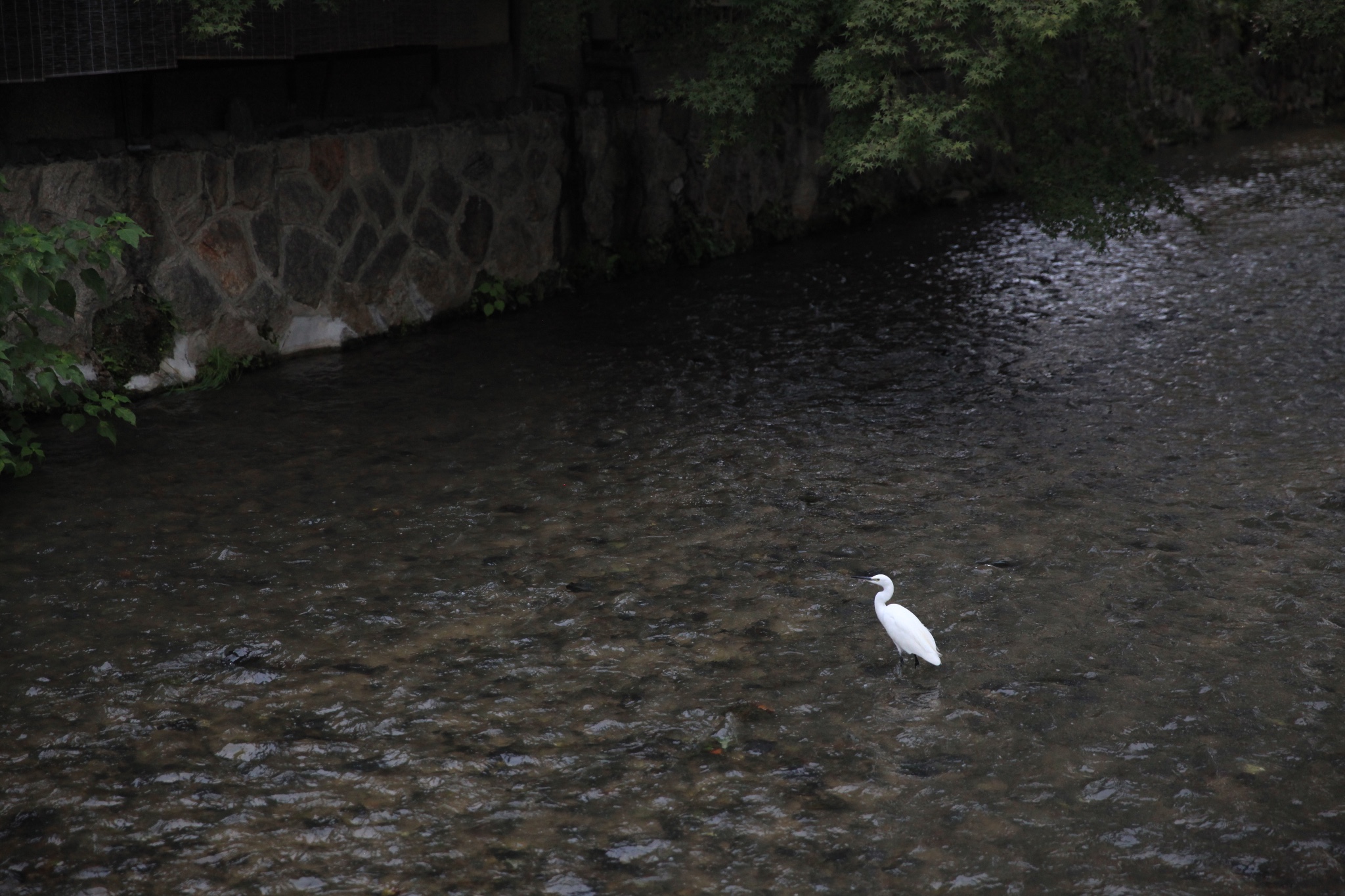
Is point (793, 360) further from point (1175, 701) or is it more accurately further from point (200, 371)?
point (1175, 701)

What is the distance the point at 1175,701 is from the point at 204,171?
335 inches

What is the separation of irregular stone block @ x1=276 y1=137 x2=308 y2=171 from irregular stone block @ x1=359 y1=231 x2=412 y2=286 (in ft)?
3.53

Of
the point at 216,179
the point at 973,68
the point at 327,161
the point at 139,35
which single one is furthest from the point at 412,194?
the point at 973,68

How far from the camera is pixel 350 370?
10.9m

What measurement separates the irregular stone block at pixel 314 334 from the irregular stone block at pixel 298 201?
874 millimetres

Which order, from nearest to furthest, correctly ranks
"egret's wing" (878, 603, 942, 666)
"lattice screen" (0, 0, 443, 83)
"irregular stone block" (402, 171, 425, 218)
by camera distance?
1. "egret's wing" (878, 603, 942, 666)
2. "lattice screen" (0, 0, 443, 83)
3. "irregular stone block" (402, 171, 425, 218)

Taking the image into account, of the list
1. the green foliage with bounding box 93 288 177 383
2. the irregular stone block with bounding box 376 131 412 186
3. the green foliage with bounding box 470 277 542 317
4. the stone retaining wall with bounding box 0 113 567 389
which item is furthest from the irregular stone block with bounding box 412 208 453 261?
the green foliage with bounding box 93 288 177 383

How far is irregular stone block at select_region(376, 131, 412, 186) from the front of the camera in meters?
11.9

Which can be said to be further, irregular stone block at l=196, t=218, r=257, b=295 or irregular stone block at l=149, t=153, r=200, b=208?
irregular stone block at l=196, t=218, r=257, b=295

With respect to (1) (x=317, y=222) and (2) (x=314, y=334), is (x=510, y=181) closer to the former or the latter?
(1) (x=317, y=222)

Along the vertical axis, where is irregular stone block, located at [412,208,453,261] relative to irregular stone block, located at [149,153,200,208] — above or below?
below

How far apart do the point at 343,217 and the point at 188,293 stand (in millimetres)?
1715

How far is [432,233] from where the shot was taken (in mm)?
12344

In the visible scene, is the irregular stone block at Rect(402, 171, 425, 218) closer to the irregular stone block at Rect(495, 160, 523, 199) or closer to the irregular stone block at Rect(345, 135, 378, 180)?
the irregular stone block at Rect(345, 135, 378, 180)
